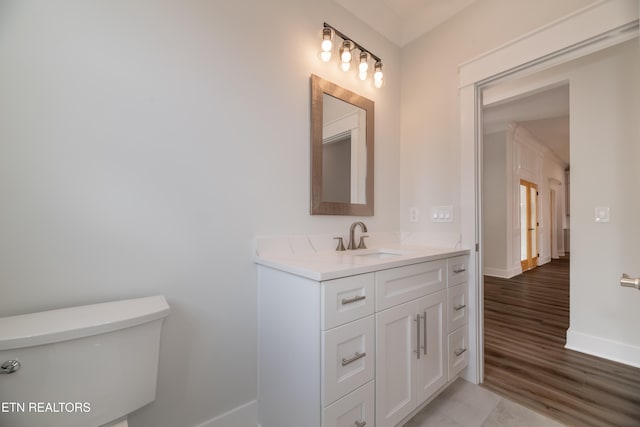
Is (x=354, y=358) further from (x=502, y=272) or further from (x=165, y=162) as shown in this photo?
(x=502, y=272)

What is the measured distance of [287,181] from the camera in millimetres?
1528

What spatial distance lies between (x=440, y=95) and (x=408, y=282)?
1.47 m

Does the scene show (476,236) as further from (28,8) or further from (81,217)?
(28,8)

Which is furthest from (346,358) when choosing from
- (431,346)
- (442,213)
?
(442,213)

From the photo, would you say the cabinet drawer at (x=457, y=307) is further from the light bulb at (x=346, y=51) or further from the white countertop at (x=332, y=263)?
the light bulb at (x=346, y=51)

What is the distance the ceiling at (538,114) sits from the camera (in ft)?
11.0

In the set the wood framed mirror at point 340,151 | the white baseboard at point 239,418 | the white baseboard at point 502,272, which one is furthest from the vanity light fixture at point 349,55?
the white baseboard at point 502,272

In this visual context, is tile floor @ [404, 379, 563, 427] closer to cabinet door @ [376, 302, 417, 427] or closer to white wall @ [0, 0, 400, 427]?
cabinet door @ [376, 302, 417, 427]

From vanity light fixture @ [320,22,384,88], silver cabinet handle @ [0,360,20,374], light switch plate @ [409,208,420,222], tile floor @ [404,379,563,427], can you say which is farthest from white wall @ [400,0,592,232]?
silver cabinet handle @ [0,360,20,374]

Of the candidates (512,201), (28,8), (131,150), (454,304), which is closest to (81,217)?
(131,150)

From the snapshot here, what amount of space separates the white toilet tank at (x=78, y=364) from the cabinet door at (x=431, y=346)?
1.23 meters

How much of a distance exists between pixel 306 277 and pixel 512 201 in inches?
203

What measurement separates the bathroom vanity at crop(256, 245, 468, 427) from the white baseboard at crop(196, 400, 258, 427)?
0.04 m

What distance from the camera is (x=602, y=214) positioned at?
2133 mm
